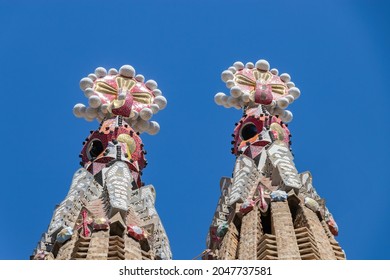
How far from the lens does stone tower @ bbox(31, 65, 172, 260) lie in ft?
121

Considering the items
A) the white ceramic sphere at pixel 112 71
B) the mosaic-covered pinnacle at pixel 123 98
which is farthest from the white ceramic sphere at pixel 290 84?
the white ceramic sphere at pixel 112 71

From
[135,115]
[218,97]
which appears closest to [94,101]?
[135,115]

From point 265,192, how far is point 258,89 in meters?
7.88

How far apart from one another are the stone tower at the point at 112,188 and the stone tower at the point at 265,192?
2.35 meters

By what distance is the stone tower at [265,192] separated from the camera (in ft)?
118

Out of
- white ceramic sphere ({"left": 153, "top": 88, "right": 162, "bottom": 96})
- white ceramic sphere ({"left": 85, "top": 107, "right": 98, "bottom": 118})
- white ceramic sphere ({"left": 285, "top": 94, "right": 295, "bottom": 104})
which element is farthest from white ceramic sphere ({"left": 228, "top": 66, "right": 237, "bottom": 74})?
white ceramic sphere ({"left": 85, "top": 107, "right": 98, "bottom": 118})

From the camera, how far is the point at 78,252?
35.9 meters

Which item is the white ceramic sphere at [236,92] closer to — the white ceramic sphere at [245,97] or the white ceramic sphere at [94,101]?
the white ceramic sphere at [245,97]

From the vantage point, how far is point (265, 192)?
40.0m

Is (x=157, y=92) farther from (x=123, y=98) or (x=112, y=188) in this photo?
(x=112, y=188)

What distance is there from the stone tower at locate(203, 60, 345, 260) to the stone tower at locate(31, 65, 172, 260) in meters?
2.35
